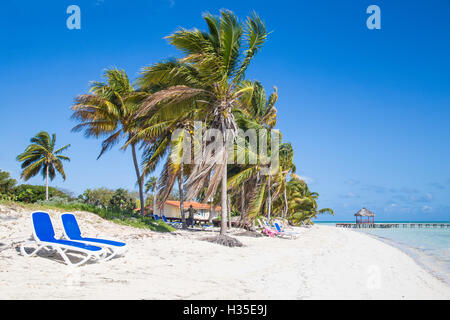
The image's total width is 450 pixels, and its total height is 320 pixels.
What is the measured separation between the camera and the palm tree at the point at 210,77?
11.1 m

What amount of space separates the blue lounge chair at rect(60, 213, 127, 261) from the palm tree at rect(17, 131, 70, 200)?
31575mm

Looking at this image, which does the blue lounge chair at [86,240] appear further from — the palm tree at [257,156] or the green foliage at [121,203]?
the green foliage at [121,203]

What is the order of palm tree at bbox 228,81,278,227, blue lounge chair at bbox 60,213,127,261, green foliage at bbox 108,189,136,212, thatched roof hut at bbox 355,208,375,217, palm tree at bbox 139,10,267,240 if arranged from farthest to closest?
thatched roof hut at bbox 355,208,375,217, green foliage at bbox 108,189,136,212, palm tree at bbox 228,81,278,227, palm tree at bbox 139,10,267,240, blue lounge chair at bbox 60,213,127,261

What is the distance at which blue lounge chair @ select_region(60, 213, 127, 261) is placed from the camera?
251 inches

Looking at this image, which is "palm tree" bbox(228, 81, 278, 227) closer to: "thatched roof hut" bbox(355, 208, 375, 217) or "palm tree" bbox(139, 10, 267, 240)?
"palm tree" bbox(139, 10, 267, 240)

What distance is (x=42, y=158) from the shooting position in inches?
1425

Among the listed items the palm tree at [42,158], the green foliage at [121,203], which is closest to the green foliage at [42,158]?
the palm tree at [42,158]

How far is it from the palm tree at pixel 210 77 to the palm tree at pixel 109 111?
18.3ft

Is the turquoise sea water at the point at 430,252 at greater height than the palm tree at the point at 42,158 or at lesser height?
lesser

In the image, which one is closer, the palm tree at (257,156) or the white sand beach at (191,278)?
the white sand beach at (191,278)

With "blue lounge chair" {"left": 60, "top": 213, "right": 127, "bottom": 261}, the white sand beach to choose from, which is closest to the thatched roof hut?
the white sand beach

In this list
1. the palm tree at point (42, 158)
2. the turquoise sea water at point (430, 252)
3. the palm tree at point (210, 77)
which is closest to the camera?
the turquoise sea water at point (430, 252)
